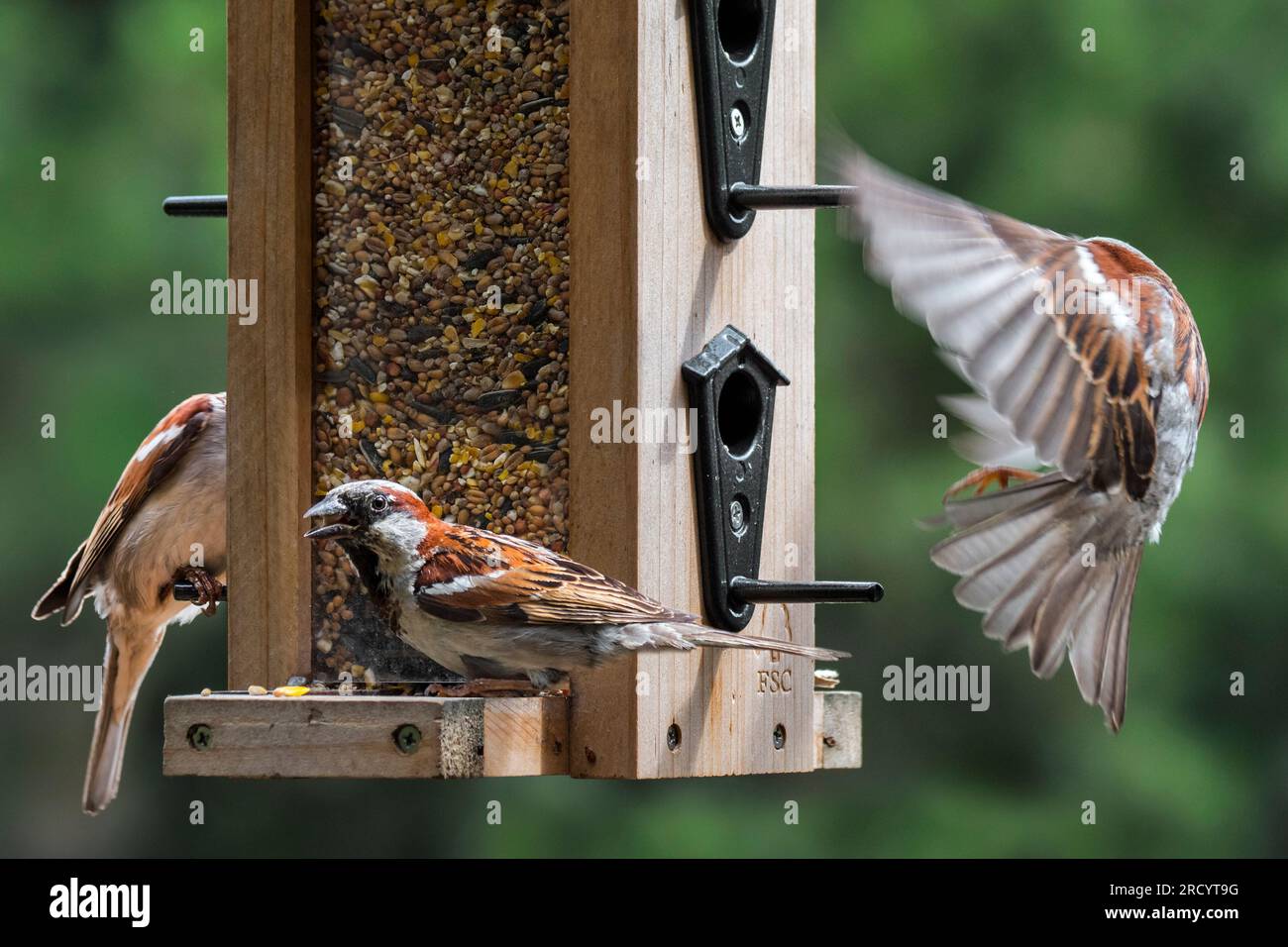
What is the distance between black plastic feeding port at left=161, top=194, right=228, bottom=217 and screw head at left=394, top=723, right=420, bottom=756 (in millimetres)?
1881

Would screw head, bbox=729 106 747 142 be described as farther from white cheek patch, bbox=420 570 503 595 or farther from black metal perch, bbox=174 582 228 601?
black metal perch, bbox=174 582 228 601

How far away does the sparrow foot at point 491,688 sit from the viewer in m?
4.29

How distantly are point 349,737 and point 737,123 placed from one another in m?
1.80

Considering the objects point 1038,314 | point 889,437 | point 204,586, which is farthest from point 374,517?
point 889,437

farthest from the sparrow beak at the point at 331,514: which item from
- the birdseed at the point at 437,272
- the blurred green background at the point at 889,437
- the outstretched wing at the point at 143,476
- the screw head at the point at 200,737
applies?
the blurred green background at the point at 889,437

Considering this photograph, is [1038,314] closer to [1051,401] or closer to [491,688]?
[1051,401]

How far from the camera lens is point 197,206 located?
527 centimetres

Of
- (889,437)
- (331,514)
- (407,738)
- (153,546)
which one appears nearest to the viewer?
(407,738)

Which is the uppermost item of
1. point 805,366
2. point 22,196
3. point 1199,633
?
point 22,196

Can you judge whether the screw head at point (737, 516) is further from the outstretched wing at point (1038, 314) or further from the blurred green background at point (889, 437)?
the blurred green background at point (889, 437)

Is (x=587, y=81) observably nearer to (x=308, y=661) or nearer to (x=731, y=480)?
(x=731, y=480)

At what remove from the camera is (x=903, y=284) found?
4234 millimetres

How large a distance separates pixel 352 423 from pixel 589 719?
91 cm
